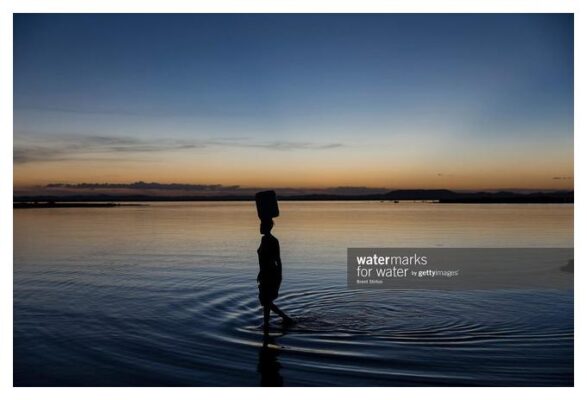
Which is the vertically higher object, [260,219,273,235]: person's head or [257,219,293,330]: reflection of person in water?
[260,219,273,235]: person's head

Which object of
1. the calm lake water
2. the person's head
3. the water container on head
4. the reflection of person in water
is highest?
the water container on head

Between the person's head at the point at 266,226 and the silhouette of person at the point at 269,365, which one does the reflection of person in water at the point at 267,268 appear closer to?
the person's head at the point at 266,226

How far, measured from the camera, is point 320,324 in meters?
12.7

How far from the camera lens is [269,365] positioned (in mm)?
9750

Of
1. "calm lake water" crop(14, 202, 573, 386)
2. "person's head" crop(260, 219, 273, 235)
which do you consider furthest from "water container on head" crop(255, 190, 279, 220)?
"calm lake water" crop(14, 202, 573, 386)

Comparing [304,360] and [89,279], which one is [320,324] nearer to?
[304,360]

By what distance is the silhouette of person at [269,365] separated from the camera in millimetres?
9039

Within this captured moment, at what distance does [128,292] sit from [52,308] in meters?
2.67

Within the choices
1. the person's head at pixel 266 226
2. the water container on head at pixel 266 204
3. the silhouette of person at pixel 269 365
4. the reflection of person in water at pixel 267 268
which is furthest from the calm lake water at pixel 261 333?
the water container on head at pixel 266 204

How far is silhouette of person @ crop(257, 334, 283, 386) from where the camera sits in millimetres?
9039

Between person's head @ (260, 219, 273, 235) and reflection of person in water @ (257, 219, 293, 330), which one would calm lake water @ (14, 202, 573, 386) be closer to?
reflection of person in water @ (257, 219, 293, 330)

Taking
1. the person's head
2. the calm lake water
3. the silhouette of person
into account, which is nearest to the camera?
the silhouette of person

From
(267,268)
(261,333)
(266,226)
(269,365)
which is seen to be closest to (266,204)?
(266,226)
